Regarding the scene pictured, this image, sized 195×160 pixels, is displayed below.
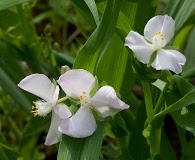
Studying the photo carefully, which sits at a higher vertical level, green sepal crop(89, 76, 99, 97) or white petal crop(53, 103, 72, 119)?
green sepal crop(89, 76, 99, 97)

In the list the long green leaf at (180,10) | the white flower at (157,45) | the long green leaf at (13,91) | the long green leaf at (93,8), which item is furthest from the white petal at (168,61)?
the long green leaf at (13,91)

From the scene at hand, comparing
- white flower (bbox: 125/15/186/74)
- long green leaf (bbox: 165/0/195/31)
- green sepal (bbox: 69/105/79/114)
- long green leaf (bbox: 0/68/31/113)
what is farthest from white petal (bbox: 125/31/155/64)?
long green leaf (bbox: 0/68/31/113)

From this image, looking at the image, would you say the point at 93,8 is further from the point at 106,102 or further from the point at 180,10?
the point at 180,10

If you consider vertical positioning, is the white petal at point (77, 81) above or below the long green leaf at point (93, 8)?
below

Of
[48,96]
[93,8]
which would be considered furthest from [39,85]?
[93,8]

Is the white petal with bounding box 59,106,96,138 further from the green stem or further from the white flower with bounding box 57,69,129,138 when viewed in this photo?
the green stem

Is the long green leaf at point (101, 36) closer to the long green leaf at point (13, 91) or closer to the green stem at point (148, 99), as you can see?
the green stem at point (148, 99)
